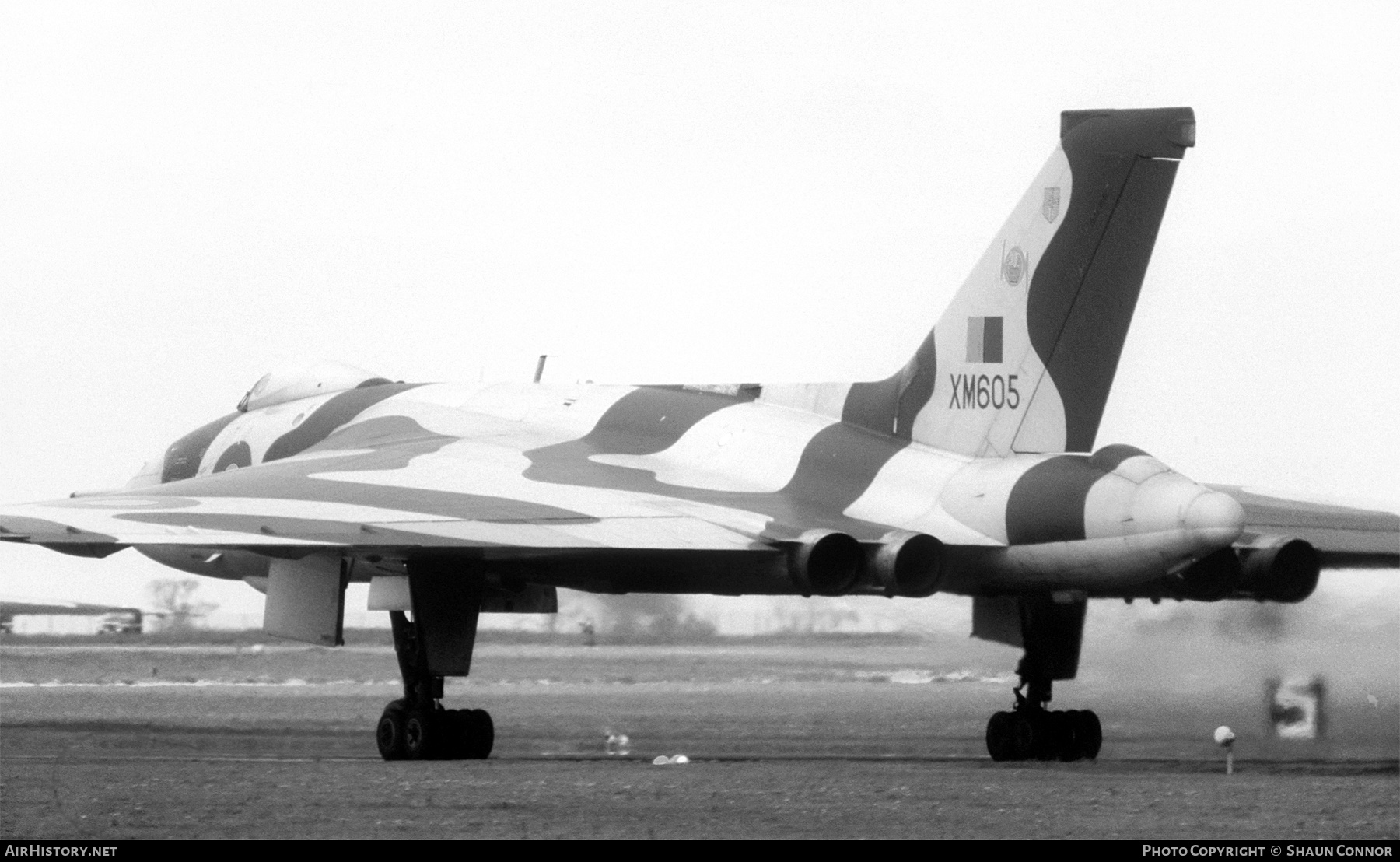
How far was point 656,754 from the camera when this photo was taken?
64.4ft

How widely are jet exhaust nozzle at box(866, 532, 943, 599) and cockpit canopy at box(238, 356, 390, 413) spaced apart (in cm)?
867

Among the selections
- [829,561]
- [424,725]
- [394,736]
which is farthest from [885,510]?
[394,736]

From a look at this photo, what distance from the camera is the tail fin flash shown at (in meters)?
17.5

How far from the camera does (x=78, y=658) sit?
29734mm

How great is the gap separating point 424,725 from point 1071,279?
6.18m

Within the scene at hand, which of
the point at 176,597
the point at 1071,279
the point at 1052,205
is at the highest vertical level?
the point at 1052,205

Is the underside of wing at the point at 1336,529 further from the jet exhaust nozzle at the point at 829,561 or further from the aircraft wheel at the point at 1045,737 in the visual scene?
the jet exhaust nozzle at the point at 829,561

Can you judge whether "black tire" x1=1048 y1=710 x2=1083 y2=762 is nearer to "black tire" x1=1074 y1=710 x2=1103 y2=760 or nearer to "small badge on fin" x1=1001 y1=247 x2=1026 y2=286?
"black tire" x1=1074 y1=710 x2=1103 y2=760

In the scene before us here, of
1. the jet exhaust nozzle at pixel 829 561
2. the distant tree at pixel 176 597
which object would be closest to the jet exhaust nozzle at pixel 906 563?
the jet exhaust nozzle at pixel 829 561

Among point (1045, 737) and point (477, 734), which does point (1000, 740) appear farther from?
point (477, 734)

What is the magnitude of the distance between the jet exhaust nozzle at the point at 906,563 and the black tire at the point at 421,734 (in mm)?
3878

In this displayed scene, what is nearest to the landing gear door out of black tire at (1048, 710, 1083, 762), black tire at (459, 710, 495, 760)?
black tire at (459, 710, 495, 760)

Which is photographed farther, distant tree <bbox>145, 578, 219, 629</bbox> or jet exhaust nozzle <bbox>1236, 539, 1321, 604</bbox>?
distant tree <bbox>145, 578, 219, 629</bbox>
